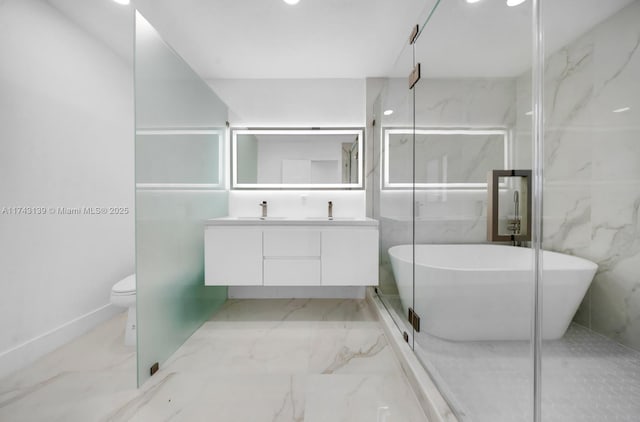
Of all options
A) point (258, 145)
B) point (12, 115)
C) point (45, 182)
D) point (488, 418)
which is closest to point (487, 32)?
point (488, 418)

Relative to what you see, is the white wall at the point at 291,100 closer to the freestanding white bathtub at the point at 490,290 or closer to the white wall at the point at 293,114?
the white wall at the point at 293,114

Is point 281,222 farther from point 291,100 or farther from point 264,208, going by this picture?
point 291,100

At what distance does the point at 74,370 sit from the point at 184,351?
0.57 meters

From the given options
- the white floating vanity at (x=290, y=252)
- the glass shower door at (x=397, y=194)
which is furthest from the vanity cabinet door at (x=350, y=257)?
the glass shower door at (x=397, y=194)

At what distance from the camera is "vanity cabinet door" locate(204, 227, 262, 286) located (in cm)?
198

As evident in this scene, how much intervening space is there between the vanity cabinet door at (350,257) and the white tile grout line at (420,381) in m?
0.36

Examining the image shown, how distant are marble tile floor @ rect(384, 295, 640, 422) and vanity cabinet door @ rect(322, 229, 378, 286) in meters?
1.04

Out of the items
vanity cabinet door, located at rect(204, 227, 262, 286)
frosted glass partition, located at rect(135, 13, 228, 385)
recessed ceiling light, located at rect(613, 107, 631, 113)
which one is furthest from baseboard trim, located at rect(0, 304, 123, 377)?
recessed ceiling light, located at rect(613, 107, 631, 113)

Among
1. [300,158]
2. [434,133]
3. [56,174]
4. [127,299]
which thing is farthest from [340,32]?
[127,299]

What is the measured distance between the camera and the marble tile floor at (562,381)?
0.57 m

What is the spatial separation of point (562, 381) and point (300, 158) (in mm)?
2385

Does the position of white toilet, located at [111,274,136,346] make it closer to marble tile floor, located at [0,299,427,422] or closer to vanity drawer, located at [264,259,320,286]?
marble tile floor, located at [0,299,427,422]

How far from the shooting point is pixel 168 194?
1.56 meters

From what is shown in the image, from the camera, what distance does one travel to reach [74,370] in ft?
4.96
